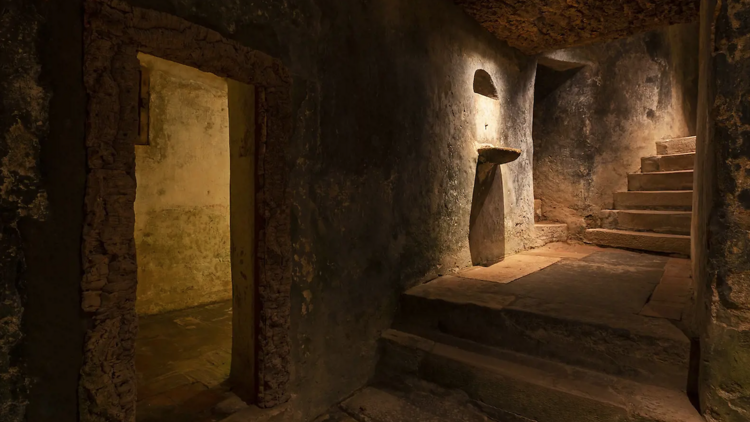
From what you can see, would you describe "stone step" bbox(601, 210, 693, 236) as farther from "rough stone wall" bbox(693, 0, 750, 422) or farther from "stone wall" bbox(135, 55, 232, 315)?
"stone wall" bbox(135, 55, 232, 315)

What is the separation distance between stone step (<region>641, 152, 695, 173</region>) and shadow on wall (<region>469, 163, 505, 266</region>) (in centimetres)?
306

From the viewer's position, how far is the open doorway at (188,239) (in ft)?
8.80

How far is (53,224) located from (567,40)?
5094 millimetres

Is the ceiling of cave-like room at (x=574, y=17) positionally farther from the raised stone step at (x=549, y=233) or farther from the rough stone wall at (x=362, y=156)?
the raised stone step at (x=549, y=233)

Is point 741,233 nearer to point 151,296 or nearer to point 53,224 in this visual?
point 53,224

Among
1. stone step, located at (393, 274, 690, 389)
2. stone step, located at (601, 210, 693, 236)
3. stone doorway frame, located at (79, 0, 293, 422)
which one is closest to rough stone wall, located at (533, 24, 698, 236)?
stone step, located at (601, 210, 693, 236)

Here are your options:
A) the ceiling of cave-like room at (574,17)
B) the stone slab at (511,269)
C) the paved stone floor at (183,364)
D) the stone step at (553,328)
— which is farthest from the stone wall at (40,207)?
the ceiling of cave-like room at (574,17)

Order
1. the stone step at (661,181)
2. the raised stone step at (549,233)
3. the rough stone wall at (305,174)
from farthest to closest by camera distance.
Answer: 1. the raised stone step at (549,233)
2. the stone step at (661,181)
3. the rough stone wall at (305,174)

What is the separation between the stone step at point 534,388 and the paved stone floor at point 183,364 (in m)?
1.14

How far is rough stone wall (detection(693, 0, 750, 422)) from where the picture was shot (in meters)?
1.94

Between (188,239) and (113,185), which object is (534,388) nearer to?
(113,185)

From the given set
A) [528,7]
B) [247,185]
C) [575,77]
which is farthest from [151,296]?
[575,77]

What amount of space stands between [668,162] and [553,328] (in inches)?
204

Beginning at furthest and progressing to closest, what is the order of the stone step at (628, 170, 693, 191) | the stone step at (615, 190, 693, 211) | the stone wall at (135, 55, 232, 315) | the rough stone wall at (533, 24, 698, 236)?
the rough stone wall at (533, 24, 698, 236) → the stone step at (628, 170, 693, 191) → the stone step at (615, 190, 693, 211) → the stone wall at (135, 55, 232, 315)
